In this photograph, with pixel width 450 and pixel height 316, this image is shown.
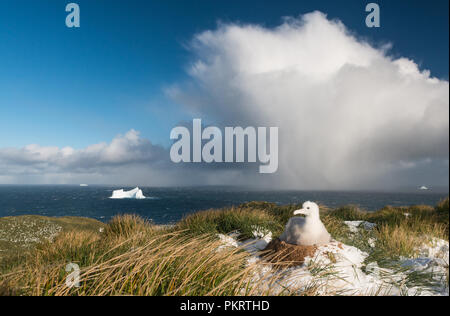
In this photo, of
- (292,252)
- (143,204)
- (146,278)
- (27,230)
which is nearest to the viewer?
(146,278)

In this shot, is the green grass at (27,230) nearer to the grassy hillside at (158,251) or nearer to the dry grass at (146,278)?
the grassy hillside at (158,251)

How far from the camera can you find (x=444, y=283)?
5172 mm

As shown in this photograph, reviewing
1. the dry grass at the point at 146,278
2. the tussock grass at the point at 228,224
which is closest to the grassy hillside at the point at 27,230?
the tussock grass at the point at 228,224

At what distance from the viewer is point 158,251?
13.5ft

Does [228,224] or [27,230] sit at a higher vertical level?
[228,224]

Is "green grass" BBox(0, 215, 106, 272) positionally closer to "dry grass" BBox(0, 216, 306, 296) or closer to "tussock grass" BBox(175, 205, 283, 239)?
"tussock grass" BBox(175, 205, 283, 239)

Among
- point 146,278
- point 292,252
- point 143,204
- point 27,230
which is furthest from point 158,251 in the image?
point 143,204

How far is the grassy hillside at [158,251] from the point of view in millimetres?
3053

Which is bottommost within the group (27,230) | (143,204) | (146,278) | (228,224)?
(143,204)

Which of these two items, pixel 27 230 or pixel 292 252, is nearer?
pixel 292 252

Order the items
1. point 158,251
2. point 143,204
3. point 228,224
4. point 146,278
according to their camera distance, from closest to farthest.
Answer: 1. point 146,278
2. point 158,251
3. point 228,224
4. point 143,204

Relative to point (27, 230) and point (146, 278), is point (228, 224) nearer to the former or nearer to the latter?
point (146, 278)

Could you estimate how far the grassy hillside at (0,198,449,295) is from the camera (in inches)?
120
